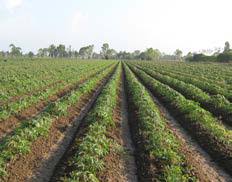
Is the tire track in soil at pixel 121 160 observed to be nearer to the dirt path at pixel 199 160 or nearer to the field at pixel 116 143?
the field at pixel 116 143

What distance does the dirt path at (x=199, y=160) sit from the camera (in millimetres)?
9977

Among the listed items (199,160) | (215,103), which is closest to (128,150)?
(199,160)

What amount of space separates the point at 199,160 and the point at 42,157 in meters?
5.10

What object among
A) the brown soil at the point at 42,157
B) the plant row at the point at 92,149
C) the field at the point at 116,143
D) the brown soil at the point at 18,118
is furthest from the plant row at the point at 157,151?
the brown soil at the point at 18,118

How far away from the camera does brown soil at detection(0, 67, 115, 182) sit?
32.0 ft

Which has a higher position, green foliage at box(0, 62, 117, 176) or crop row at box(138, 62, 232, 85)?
green foliage at box(0, 62, 117, 176)

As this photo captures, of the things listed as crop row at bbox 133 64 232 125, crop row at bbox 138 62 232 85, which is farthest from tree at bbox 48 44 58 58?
crop row at bbox 133 64 232 125

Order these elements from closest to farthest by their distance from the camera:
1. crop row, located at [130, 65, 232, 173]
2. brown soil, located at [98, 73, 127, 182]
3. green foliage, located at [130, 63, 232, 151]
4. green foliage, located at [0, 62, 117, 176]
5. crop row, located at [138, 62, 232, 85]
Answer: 1. brown soil, located at [98, 73, 127, 182]
2. green foliage, located at [0, 62, 117, 176]
3. crop row, located at [130, 65, 232, 173]
4. green foliage, located at [130, 63, 232, 151]
5. crop row, located at [138, 62, 232, 85]

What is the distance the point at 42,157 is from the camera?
1130cm

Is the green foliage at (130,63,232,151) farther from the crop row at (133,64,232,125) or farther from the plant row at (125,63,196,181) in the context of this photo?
the plant row at (125,63,196,181)

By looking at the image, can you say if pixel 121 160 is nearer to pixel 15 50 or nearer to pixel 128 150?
pixel 128 150

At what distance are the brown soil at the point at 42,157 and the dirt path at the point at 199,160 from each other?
427 centimetres

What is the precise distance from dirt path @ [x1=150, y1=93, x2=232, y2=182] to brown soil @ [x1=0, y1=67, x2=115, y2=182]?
427 cm

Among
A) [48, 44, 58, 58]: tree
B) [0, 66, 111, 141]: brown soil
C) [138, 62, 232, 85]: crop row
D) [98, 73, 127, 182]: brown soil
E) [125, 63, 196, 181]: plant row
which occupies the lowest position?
[48, 44, 58, 58]: tree
